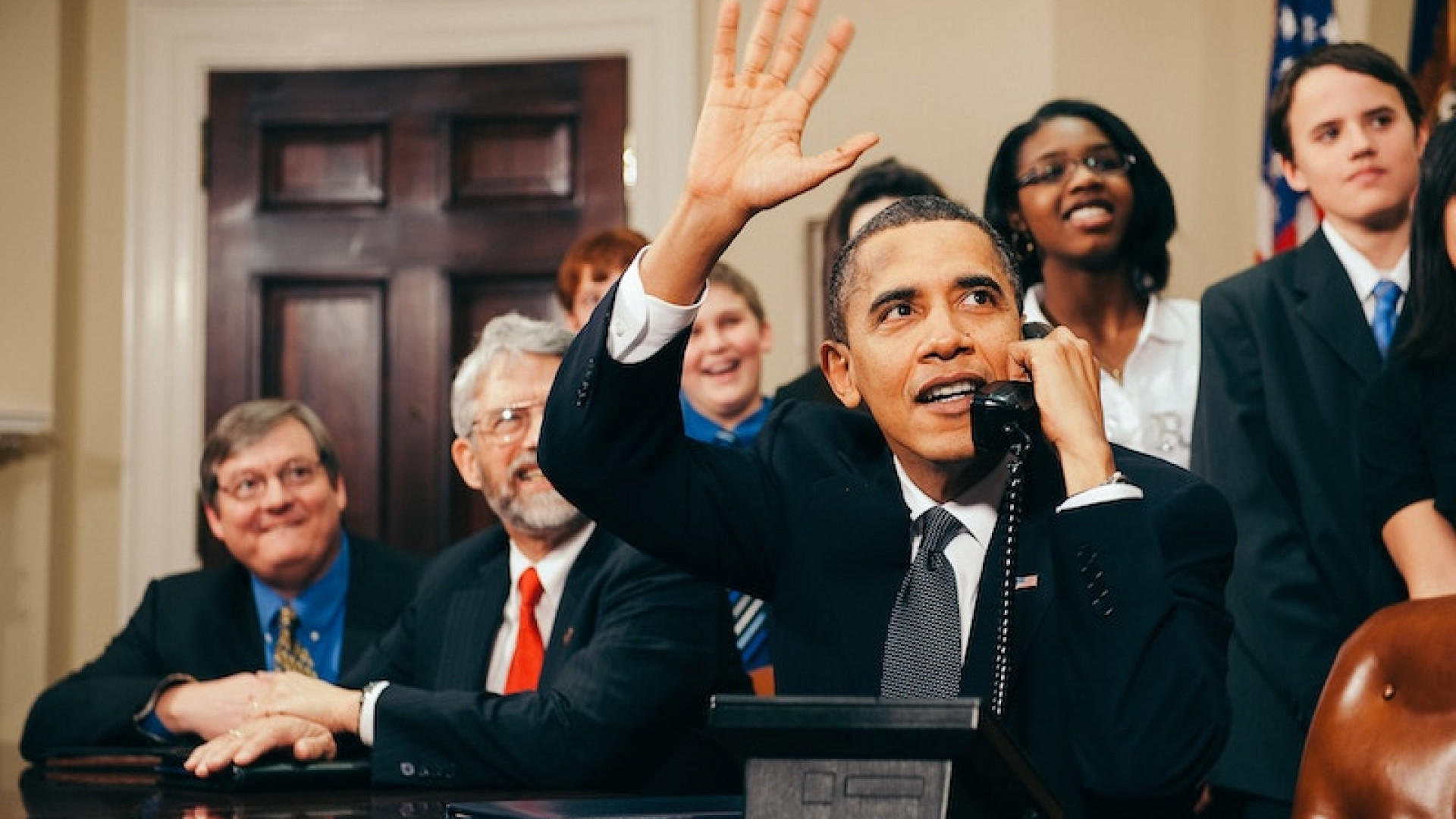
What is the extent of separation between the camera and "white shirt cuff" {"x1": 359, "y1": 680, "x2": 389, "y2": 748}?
8.17ft

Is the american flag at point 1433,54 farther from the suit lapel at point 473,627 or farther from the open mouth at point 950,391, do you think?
the open mouth at point 950,391

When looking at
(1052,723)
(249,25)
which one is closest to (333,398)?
(249,25)

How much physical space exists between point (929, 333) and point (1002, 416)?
14 centimetres

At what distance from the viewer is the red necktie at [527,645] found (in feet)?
8.92

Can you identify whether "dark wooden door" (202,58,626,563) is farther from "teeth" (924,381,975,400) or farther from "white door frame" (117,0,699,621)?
"teeth" (924,381,975,400)

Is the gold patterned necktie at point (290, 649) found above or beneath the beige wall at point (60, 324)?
beneath

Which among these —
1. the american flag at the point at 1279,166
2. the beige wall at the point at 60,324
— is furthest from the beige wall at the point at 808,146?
the american flag at the point at 1279,166

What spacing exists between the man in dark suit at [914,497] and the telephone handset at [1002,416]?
0.03 m

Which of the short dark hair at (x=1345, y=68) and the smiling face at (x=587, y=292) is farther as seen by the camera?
the smiling face at (x=587, y=292)

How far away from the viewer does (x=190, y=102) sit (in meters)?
5.46

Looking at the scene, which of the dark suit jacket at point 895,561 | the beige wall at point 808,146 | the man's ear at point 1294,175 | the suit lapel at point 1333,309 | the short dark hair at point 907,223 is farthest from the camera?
the beige wall at point 808,146

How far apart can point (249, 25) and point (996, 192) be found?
2.96 metres

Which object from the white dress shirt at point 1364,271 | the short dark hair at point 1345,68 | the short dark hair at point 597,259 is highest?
the short dark hair at point 1345,68

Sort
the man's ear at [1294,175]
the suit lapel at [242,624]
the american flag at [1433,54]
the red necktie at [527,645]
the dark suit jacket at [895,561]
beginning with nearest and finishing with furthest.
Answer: the dark suit jacket at [895,561]
the red necktie at [527,645]
the man's ear at [1294,175]
the suit lapel at [242,624]
the american flag at [1433,54]
